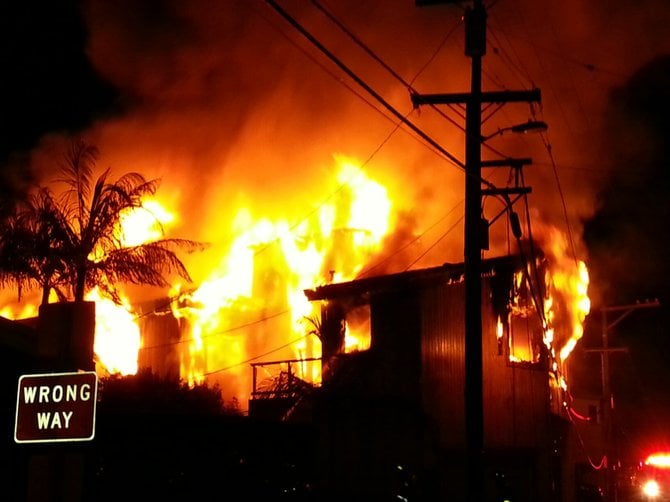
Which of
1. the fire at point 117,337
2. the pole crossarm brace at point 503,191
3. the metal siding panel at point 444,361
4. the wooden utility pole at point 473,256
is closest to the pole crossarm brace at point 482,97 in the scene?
the wooden utility pole at point 473,256

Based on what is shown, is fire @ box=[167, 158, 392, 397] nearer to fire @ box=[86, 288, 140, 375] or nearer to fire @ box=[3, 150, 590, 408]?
fire @ box=[3, 150, 590, 408]

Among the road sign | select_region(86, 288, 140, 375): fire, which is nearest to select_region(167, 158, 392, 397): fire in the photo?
select_region(86, 288, 140, 375): fire

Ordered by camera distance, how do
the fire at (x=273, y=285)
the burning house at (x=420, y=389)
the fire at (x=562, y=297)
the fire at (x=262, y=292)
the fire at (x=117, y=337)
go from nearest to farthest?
the burning house at (x=420, y=389), the fire at (x=562, y=297), the fire at (x=117, y=337), the fire at (x=262, y=292), the fire at (x=273, y=285)

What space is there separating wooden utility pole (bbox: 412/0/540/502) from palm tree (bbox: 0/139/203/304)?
8421mm

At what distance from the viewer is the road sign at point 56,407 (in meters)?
8.05

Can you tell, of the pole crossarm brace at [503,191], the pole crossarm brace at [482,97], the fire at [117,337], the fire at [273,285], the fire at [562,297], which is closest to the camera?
the pole crossarm brace at [482,97]

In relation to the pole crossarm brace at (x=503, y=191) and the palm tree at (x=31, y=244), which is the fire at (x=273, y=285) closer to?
the palm tree at (x=31, y=244)

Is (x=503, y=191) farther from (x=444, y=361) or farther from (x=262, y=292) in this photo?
(x=262, y=292)

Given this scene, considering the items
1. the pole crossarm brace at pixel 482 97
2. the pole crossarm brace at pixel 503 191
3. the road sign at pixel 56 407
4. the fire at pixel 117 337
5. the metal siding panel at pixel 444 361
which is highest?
the pole crossarm brace at pixel 482 97

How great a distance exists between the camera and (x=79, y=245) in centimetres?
2223

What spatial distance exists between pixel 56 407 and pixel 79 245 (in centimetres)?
1464

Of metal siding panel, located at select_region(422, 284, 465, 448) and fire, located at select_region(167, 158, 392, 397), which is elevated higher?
fire, located at select_region(167, 158, 392, 397)

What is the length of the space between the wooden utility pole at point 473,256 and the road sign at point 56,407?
392 inches

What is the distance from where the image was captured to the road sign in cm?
805
